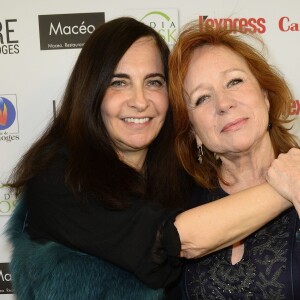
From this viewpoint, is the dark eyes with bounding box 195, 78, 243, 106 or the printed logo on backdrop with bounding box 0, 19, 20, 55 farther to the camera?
the printed logo on backdrop with bounding box 0, 19, 20, 55

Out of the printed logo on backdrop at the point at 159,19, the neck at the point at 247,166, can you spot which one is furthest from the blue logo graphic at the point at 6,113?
the neck at the point at 247,166

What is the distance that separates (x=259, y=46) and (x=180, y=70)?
65 cm

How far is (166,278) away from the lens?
1.24 m

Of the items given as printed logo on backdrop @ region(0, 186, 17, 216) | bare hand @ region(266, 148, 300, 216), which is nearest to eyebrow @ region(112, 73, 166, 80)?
bare hand @ region(266, 148, 300, 216)

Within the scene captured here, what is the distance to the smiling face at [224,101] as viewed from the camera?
1.35 m

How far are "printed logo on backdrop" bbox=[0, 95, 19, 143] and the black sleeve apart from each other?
82cm

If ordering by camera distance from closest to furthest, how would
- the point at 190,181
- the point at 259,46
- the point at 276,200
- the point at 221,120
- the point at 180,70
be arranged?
the point at 276,200, the point at 221,120, the point at 180,70, the point at 190,181, the point at 259,46

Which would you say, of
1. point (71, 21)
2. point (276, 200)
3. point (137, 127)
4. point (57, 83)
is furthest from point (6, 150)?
point (276, 200)

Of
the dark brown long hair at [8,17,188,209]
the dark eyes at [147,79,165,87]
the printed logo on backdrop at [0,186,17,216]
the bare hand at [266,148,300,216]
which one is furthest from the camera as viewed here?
the printed logo on backdrop at [0,186,17,216]

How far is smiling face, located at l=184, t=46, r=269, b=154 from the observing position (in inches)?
53.3

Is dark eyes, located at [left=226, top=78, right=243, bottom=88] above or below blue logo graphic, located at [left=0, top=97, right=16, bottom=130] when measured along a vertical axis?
above

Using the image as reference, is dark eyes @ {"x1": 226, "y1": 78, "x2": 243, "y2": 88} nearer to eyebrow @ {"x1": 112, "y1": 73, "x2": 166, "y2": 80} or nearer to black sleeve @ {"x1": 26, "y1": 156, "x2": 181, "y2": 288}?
eyebrow @ {"x1": 112, "y1": 73, "x2": 166, "y2": 80}

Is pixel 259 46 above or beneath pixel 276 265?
above

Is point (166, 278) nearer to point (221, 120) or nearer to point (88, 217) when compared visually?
point (88, 217)
